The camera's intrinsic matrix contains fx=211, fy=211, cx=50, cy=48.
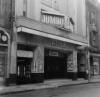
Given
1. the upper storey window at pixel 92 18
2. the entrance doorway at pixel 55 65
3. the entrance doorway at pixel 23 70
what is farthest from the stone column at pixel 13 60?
the upper storey window at pixel 92 18

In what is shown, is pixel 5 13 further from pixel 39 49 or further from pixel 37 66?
pixel 37 66

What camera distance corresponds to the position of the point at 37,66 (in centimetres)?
2214

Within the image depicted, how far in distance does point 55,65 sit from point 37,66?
249 inches

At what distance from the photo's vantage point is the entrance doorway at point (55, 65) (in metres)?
26.2

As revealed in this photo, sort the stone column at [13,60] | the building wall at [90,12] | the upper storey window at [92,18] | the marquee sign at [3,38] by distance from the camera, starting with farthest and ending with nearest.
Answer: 1. the upper storey window at [92,18]
2. the building wall at [90,12]
3. the stone column at [13,60]
4. the marquee sign at [3,38]

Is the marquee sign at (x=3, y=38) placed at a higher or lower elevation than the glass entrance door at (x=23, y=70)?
higher

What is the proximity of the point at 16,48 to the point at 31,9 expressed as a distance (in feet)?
17.2

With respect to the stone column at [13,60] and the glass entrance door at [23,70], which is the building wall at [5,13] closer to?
the stone column at [13,60]

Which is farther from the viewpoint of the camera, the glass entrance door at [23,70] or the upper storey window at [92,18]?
the upper storey window at [92,18]

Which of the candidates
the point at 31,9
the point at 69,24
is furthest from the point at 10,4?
the point at 69,24

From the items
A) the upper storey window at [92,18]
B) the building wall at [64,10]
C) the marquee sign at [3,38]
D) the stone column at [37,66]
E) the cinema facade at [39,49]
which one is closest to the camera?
the marquee sign at [3,38]

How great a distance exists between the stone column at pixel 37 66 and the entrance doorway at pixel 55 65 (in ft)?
9.73

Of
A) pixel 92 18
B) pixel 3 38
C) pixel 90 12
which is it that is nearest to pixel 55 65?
pixel 3 38

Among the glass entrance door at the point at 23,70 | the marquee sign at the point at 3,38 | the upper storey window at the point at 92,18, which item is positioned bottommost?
the glass entrance door at the point at 23,70
